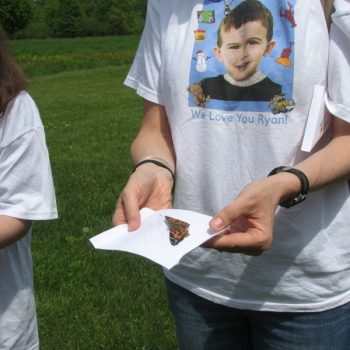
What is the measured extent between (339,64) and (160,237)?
0.53 m

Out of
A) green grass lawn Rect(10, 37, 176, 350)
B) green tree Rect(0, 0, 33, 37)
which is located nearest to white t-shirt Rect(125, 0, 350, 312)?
green grass lawn Rect(10, 37, 176, 350)

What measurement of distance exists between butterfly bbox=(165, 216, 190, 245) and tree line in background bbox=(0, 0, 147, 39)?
184ft

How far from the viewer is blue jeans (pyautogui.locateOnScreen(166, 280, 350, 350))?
1.52 m

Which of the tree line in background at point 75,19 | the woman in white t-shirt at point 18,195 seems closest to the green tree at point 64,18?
the tree line in background at point 75,19

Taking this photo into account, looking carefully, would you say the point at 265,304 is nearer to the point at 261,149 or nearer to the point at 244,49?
the point at 261,149

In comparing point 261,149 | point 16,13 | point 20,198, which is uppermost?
point 261,149

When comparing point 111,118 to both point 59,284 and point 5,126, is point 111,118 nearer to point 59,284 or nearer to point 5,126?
point 59,284

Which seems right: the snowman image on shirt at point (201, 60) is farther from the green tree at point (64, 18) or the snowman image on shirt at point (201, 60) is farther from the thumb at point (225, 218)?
the green tree at point (64, 18)

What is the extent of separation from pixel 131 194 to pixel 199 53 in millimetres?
365

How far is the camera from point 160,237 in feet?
4.64

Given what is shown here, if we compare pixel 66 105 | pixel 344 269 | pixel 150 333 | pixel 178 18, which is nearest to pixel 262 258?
pixel 344 269

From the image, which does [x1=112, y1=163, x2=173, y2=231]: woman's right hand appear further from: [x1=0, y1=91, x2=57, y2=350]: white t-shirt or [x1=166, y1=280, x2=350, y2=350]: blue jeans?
[x1=0, y1=91, x2=57, y2=350]: white t-shirt

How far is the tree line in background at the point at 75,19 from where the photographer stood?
5675 centimetres

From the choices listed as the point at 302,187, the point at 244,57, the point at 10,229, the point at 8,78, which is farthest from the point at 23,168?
the point at 302,187
